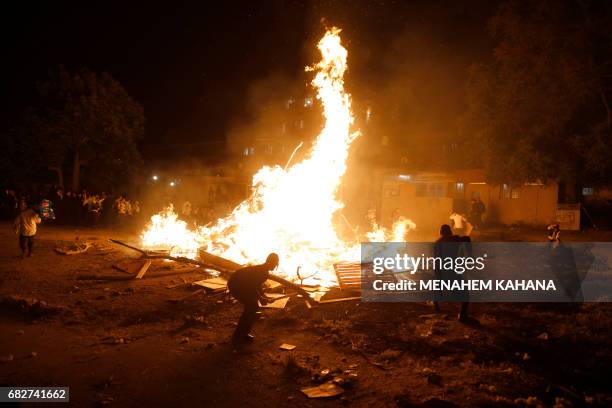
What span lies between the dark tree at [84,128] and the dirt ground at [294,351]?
19724 mm

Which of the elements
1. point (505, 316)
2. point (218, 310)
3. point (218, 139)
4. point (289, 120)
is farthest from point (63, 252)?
point (218, 139)

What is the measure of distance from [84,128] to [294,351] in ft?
85.6

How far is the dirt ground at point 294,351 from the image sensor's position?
488cm

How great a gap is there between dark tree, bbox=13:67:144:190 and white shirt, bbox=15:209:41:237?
1670cm

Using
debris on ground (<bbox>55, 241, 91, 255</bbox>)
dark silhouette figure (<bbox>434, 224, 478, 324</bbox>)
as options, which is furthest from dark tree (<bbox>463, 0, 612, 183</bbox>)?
debris on ground (<bbox>55, 241, 91, 255</bbox>)

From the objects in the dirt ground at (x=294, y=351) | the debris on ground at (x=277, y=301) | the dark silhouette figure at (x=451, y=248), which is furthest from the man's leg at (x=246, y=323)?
the dark silhouette figure at (x=451, y=248)

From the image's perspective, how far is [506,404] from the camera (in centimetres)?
455

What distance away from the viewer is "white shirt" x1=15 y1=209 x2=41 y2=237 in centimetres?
1144

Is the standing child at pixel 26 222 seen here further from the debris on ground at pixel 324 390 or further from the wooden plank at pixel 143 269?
the debris on ground at pixel 324 390

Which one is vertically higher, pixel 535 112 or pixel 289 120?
pixel 289 120

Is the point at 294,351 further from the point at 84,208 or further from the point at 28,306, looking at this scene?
the point at 84,208

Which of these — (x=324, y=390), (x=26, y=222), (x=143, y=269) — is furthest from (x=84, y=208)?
(x=324, y=390)

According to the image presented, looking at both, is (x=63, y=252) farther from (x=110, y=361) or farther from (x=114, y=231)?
(x=110, y=361)

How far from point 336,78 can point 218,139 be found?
31821 millimetres
